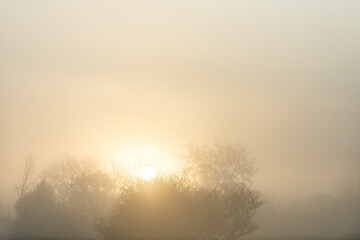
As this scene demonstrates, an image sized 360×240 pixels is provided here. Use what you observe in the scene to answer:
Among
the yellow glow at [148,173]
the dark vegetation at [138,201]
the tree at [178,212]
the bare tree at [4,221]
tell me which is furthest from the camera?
the bare tree at [4,221]

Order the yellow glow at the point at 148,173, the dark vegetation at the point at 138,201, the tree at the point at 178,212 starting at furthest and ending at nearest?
the yellow glow at the point at 148,173, the dark vegetation at the point at 138,201, the tree at the point at 178,212

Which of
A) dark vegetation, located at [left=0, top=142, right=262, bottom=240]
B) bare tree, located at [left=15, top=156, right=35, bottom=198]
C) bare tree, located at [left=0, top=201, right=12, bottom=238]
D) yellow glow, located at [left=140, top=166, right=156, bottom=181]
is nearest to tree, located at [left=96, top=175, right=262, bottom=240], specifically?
dark vegetation, located at [left=0, top=142, right=262, bottom=240]

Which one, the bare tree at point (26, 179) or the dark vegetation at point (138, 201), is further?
the bare tree at point (26, 179)

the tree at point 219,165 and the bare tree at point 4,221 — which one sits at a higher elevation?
the tree at point 219,165

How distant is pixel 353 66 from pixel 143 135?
3.92 m

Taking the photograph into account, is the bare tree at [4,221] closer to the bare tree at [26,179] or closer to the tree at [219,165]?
the bare tree at [26,179]

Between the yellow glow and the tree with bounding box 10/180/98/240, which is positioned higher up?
the yellow glow

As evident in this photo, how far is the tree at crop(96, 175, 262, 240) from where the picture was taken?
670 cm

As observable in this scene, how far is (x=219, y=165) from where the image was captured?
770cm

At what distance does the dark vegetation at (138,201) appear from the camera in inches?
268

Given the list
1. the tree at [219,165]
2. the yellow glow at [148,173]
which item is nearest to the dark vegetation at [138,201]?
the tree at [219,165]

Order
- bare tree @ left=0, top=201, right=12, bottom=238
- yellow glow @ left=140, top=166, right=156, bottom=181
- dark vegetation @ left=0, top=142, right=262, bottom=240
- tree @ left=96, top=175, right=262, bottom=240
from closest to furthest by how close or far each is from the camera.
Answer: tree @ left=96, top=175, right=262, bottom=240 → dark vegetation @ left=0, top=142, right=262, bottom=240 → yellow glow @ left=140, top=166, right=156, bottom=181 → bare tree @ left=0, top=201, right=12, bottom=238

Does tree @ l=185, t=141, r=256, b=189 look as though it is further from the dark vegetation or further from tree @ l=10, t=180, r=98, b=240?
tree @ l=10, t=180, r=98, b=240

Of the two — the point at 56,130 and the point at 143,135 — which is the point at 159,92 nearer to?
the point at 143,135
